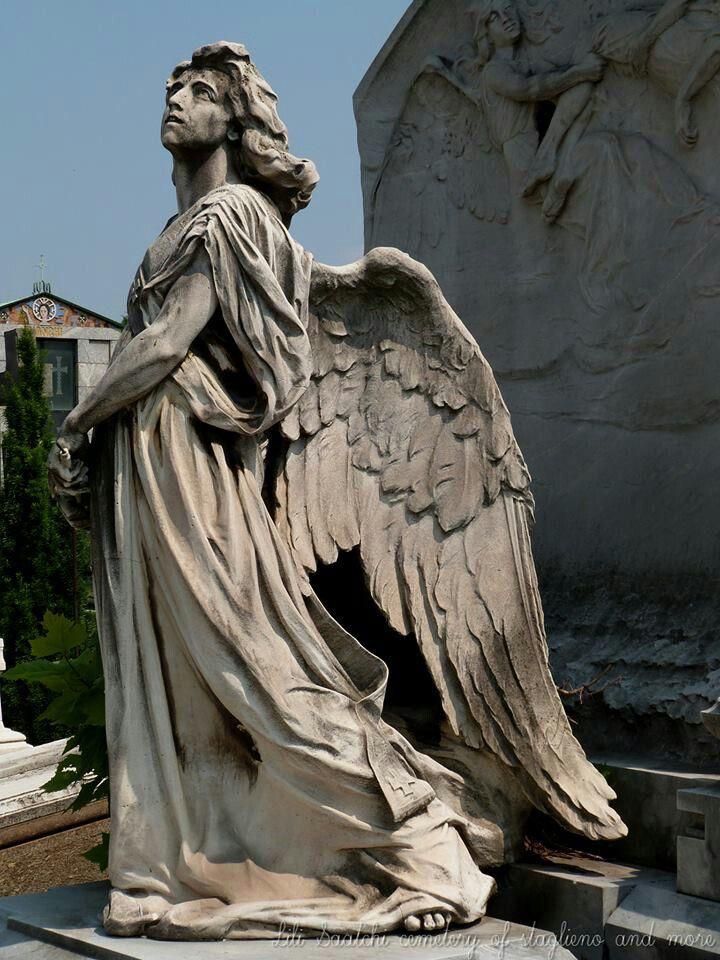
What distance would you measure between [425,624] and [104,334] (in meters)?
19.4

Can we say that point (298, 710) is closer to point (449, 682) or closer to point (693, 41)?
point (449, 682)

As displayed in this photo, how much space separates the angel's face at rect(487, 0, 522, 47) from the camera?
6.00 meters

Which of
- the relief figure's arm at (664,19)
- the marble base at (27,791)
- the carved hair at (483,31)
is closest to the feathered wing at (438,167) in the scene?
the carved hair at (483,31)

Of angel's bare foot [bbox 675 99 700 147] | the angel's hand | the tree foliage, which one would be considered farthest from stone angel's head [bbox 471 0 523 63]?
the tree foliage

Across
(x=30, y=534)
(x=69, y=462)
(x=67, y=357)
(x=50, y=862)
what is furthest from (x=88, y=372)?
(x=69, y=462)

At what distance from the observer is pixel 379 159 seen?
6746 mm

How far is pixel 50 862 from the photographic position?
269 inches

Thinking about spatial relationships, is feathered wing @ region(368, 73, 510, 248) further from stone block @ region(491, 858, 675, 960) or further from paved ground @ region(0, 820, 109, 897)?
paved ground @ region(0, 820, 109, 897)

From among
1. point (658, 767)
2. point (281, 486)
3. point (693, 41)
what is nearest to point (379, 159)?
point (693, 41)

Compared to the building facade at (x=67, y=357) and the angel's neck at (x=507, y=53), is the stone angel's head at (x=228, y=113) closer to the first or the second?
the angel's neck at (x=507, y=53)

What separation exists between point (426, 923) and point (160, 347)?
1.77m

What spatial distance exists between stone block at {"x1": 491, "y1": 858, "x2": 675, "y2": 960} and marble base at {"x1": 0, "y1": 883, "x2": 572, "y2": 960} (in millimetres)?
260

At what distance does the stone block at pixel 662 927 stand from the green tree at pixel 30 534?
43.4 feet

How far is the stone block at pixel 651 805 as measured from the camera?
179 inches
